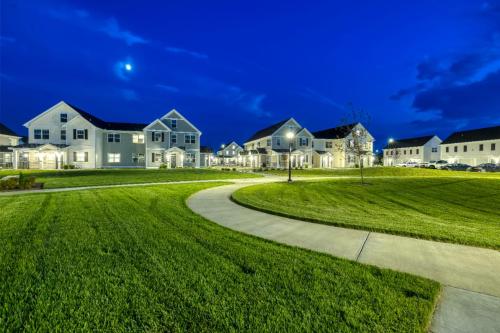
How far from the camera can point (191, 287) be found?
11.5 ft

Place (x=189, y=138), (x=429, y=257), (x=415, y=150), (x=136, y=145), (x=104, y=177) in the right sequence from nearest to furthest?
(x=429, y=257) → (x=104, y=177) → (x=136, y=145) → (x=189, y=138) → (x=415, y=150)

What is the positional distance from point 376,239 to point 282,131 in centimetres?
4329

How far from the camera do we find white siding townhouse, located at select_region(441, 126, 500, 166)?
5078cm

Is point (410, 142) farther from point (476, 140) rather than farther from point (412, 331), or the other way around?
point (412, 331)

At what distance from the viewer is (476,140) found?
54.2m

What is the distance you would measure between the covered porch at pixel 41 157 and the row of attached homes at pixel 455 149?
210 feet

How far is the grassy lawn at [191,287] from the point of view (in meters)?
2.79

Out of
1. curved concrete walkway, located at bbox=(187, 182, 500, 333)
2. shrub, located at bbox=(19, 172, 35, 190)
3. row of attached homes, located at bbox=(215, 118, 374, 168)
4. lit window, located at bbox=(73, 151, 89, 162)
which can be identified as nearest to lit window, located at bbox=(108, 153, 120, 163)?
lit window, located at bbox=(73, 151, 89, 162)

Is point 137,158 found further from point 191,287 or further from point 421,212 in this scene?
point 191,287

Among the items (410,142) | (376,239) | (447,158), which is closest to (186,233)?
(376,239)

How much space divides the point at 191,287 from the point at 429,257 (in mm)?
4321

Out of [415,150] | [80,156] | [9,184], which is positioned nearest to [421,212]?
[9,184]

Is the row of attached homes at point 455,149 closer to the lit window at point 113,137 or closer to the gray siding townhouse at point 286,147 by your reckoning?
the gray siding townhouse at point 286,147

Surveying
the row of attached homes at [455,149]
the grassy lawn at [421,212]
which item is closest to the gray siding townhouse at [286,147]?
the row of attached homes at [455,149]
